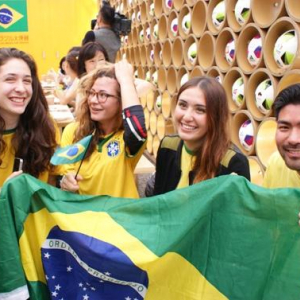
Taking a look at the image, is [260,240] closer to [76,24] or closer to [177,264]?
[177,264]

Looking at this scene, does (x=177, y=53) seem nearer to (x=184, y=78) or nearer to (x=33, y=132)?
(x=184, y=78)

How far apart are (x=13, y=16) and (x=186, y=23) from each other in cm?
765

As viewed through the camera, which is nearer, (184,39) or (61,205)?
(61,205)

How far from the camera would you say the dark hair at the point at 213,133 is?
136cm

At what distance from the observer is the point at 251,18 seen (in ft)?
7.45

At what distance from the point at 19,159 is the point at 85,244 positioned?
19.6 inches

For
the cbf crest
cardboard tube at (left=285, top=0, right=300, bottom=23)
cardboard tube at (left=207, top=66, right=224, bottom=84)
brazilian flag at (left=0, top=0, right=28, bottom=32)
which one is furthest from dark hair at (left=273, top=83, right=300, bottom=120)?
brazilian flag at (left=0, top=0, right=28, bottom=32)

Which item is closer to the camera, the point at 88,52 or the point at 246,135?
the point at 246,135

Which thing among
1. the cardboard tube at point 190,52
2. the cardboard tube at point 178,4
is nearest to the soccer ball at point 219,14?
the cardboard tube at point 190,52

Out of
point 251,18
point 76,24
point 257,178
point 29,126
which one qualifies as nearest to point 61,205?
point 29,126

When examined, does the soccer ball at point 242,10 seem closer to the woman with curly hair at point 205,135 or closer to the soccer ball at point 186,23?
the soccer ball at point 186,23

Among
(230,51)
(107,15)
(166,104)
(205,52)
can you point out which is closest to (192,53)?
(205,52)

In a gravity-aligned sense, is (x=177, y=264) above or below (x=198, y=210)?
below

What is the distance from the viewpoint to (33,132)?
4.95 ft
